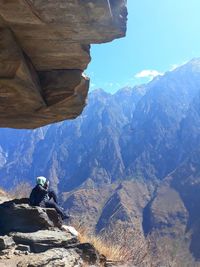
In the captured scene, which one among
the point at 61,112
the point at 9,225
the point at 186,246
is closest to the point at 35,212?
the point at 9,225

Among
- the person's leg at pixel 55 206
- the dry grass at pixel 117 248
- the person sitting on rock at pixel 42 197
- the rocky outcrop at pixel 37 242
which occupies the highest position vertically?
the person sitting on rock at pixel 42 197

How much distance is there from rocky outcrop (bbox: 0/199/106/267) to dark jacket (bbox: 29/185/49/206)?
24.2 inches

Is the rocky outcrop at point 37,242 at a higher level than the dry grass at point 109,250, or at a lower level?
higher

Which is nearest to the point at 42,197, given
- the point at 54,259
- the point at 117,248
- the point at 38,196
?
the point at 38,196

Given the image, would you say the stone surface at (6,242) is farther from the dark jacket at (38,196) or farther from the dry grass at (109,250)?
the dry grass at (109,250)

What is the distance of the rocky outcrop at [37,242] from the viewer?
11969mm

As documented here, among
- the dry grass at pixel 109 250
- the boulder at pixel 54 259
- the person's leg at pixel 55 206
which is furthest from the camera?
the dry grass at pixel 109 250

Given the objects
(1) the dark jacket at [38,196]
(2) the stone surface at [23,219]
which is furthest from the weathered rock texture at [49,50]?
(1) the dark jacket at [38,196]

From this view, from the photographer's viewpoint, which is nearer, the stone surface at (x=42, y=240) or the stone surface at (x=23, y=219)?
the stone surface at (x=42, y=240)

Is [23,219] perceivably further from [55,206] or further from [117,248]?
[117,248]

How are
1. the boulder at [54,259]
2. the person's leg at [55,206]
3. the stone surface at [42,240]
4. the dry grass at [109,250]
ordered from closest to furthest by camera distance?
the boulder at [54,259], the stone surface at [42,240], the person's leg at [55,206], the dry grass at [109,250]

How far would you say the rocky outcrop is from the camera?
1197 centimetres

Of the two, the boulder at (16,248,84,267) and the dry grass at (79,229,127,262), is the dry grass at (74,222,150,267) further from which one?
the boulder at (16,248,84,267)

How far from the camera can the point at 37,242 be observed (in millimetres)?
12938
